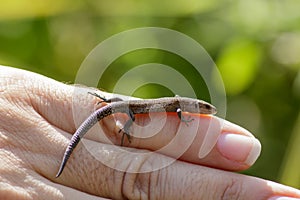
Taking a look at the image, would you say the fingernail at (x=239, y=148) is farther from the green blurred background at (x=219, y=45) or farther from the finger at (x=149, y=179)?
the green blurred background at (x=219, y=45)

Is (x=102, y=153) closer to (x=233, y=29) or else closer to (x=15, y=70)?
(x=15, y=70)

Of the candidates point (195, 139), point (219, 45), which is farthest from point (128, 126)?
point (219, 45)

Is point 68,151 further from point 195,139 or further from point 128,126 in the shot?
point 195,139

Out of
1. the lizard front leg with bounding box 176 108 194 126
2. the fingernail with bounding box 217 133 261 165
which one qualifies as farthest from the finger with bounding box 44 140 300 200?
the lizard front leg with bounding box 176 108 194 126

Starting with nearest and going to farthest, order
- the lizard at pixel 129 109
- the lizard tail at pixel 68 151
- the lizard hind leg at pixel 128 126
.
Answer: the lizard tail at pixel 68 151, the lizard at pixel 129 109, the lizard hind leg at pixel 128 126

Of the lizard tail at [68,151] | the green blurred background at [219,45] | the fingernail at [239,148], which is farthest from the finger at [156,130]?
the green blurred background at [219,45]

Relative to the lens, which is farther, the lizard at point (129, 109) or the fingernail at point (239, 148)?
the fingernail at point (239, 148)

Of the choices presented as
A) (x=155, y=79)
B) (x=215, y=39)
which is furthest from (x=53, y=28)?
(x=215, y=39)

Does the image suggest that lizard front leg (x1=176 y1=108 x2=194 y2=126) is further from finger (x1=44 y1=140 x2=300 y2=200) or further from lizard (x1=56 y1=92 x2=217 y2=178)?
finger (x1=44 y1=140 x2=300 y2=200)
